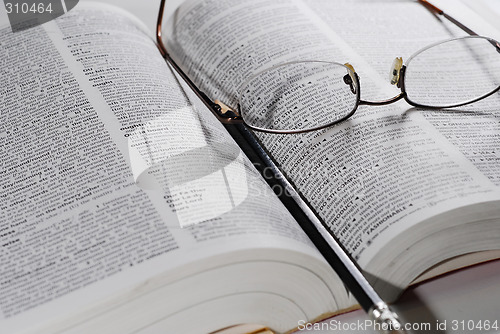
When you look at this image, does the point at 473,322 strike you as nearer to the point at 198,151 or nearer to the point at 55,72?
the point at 198,151

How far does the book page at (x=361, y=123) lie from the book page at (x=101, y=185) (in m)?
0.06

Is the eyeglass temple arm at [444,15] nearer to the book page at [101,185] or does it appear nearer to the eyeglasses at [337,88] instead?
the eyeglasses at [337,88]

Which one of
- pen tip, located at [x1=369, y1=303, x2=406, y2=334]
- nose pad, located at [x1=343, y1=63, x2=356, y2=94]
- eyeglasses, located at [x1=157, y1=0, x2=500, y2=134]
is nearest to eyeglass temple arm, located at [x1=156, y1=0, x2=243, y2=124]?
eyeglasses, located at [x1=157, y1=0, x2=500, y2=134]

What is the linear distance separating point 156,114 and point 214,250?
0.23 meters

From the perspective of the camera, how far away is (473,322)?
53cm

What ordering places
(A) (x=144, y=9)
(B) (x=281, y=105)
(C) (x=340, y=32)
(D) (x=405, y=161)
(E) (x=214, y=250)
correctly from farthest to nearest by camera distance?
1. (A) (x=144, y=9)
2. (C) (x=340, y=32)
3. (B) (x=281, y=105)
4. (D) (x=405, y=161)
5. (E) (x=214, y=250)

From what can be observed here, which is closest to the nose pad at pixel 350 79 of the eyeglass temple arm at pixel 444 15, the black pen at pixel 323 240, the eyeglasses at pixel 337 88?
the eyeglasses at pixel 337 88

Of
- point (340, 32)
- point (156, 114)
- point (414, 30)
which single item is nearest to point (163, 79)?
point (156, 114)

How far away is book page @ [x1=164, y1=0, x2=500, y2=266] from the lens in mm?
551

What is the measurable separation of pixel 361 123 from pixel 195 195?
225 mm

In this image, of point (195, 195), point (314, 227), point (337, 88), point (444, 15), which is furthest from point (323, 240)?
point (444, 15)

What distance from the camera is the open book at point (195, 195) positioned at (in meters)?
0.49

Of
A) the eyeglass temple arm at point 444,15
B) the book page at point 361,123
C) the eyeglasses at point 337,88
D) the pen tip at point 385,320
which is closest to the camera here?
the pen tip at point 385,320

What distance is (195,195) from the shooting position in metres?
0.55
